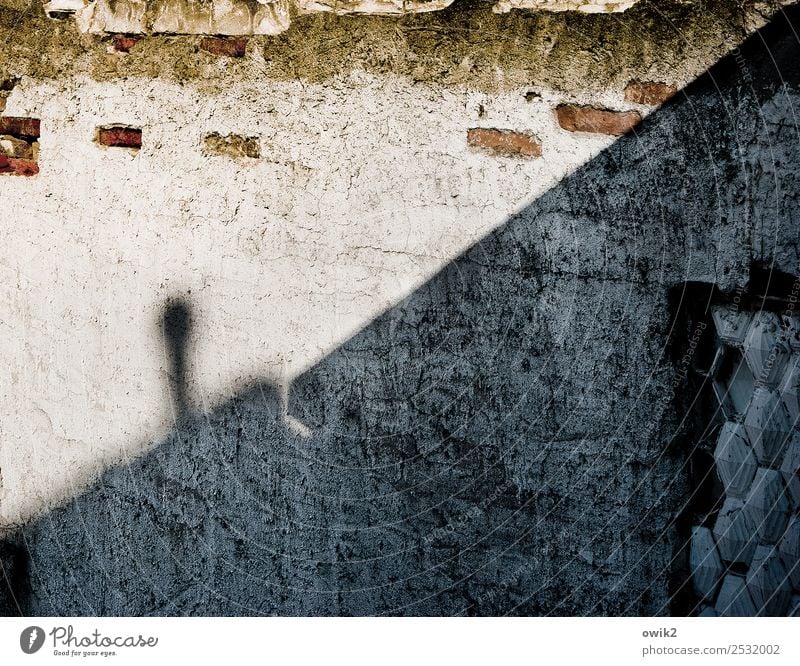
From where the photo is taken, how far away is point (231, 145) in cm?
176

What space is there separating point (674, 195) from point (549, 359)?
49cm

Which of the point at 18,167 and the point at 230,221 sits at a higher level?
the point at 18,167

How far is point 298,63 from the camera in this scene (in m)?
1.74

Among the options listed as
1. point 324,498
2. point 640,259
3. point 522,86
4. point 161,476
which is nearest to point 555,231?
point 640,259

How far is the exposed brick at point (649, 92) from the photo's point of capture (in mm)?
1727

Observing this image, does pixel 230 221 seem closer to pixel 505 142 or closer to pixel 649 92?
pixel 505 142

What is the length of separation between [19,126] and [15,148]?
5cm

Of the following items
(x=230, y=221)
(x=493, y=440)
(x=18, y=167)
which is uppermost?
(x=18, y=167)

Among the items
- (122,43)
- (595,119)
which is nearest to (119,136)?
(122,43)

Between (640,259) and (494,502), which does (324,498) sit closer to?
(494,502)

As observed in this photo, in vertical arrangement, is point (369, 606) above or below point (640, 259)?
below
